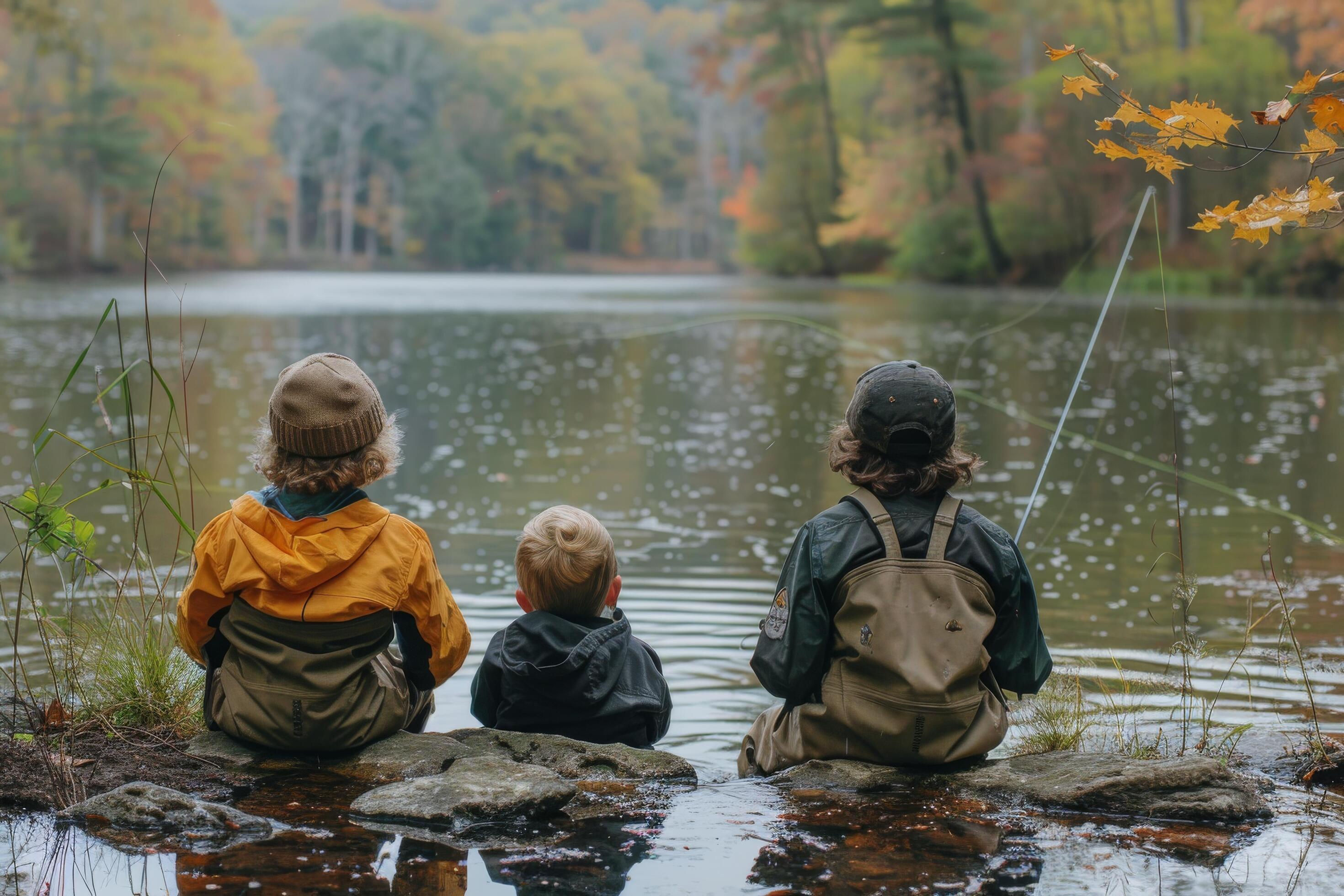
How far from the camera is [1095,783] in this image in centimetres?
285

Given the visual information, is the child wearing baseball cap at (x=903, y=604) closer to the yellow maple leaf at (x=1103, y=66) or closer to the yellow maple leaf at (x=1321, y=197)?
the yellow maple leaf at (x=1103, y=66)

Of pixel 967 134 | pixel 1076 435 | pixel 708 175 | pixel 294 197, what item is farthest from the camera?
pixel 708 175

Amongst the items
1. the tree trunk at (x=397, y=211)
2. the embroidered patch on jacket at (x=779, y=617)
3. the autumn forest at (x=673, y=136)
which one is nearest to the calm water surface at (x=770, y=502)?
the embroidered patch on jacket at (x=779, y=617)

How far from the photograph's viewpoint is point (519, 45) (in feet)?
246

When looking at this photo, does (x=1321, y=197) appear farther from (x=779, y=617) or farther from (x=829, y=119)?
(x=829, y=119)

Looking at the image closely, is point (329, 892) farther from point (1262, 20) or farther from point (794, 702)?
point (1262, 20)

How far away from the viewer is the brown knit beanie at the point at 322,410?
2812 millimetres

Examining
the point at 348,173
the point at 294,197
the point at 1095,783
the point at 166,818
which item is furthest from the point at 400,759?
the point at 294,197

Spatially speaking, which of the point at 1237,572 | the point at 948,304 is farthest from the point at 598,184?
the point at 1237,572

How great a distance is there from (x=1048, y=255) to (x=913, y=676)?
115 feet

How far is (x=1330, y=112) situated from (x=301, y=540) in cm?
230

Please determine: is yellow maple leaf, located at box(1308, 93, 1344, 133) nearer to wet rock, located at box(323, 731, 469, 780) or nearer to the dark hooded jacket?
the dark hooded jacket

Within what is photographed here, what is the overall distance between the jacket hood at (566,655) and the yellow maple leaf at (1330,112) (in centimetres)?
186

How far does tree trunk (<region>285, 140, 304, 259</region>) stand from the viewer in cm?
6625
